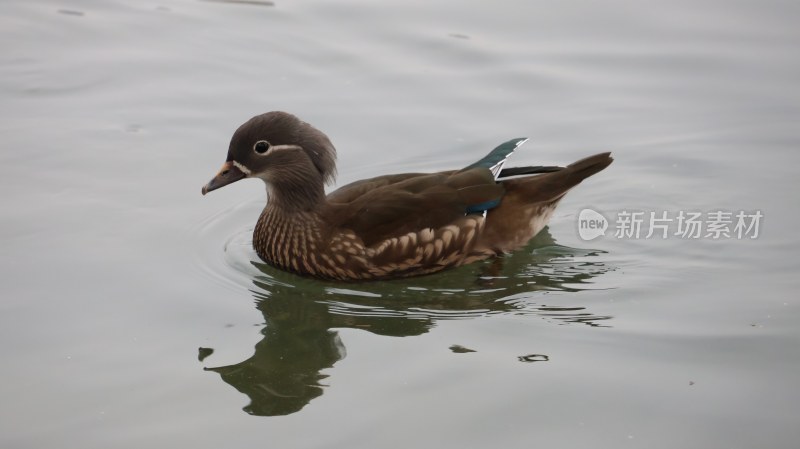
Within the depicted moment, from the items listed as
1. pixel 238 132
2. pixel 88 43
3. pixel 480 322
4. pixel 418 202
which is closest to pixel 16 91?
pixel 88 43

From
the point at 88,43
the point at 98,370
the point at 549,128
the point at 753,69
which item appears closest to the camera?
the point at 98,370

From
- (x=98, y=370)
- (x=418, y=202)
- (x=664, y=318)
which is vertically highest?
(x=418, y=202)

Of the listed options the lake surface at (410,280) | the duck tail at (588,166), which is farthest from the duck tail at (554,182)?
the lake surface at (410,280)

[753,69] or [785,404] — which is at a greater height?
[753,69]

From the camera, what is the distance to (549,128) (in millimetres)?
10164

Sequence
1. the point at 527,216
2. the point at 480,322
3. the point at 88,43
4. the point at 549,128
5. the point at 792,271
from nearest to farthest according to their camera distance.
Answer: the point at 480,322 < the point at 792,271 < the point at 527,216 < the point at 549,128 < the point at 88,43

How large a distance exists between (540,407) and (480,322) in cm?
112

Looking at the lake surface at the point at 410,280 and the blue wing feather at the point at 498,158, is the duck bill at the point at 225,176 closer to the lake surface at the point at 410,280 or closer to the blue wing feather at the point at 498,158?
the lake surface at the point at 410,280

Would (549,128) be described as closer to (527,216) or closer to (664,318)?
(527,216)

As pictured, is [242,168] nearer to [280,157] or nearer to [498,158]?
[280,157]
